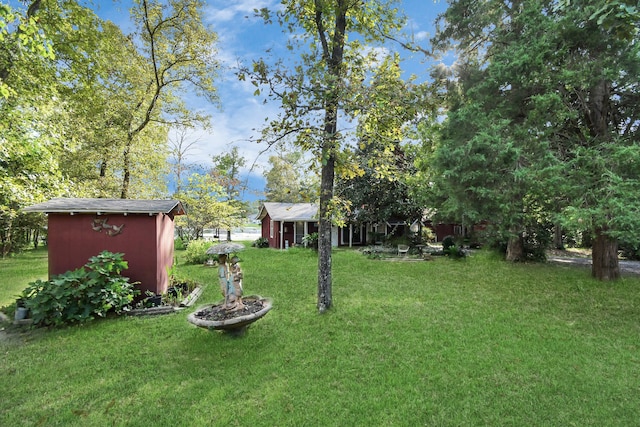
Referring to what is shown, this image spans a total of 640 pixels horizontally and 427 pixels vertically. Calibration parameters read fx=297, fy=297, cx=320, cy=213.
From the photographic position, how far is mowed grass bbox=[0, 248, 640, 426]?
344cm

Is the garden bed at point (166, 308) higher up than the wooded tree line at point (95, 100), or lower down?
lower down

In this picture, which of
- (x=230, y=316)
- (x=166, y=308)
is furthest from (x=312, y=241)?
(x=230, y=316)

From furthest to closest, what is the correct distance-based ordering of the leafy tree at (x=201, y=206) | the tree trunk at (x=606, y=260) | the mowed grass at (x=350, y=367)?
the leafy tree at (x=201, y=206)
the tree trunk at (x=606, y=260)
the mowed grass at (x=350, y=367)

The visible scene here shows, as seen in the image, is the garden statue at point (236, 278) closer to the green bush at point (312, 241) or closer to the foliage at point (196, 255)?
the foliage at point (196, 255)

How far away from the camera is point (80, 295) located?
621 cm

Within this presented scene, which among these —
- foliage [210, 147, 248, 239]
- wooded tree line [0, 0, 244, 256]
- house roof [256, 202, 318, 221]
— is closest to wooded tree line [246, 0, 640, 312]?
foliage [210, 147, 248, 239]

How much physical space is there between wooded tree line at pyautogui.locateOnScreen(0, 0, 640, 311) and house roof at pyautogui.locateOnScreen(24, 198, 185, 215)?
180cm

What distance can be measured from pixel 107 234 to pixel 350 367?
6739 mm

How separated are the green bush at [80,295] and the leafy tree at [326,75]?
4.47 metres

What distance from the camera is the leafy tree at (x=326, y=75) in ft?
19.1

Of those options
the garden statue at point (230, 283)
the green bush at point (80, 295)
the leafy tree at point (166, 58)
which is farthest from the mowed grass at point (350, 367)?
the leafy tree at point (166, 58)

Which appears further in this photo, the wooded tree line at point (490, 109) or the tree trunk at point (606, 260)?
the tree trunk at point (606, 260)

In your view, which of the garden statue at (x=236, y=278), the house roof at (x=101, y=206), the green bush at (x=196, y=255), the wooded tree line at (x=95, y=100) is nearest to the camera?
the garden statue at (x=236, y=278)

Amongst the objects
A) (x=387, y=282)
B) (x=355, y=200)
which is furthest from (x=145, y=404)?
(x=355, y=200)
